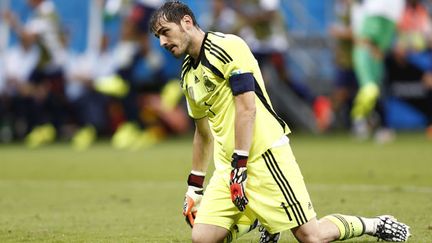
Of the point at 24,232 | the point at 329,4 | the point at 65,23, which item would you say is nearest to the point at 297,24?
the point at 329,4

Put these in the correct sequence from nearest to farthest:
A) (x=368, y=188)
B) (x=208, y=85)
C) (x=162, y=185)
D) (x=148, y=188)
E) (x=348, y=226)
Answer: (x=208, y=85) → (x=348, y=226) → (x=368, y=188) → (x=148, y=188) → (x=162, y=185)

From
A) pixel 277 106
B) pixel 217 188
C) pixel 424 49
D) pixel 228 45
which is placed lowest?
pixel 277 106

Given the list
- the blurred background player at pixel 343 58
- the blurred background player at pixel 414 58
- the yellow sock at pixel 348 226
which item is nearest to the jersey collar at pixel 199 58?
the yellow sock at pixel 348 226

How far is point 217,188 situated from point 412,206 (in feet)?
10.5

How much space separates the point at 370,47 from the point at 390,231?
12.4m

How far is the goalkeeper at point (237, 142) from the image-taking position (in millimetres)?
6691

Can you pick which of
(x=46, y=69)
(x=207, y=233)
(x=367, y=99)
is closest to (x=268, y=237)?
(x=207, y=233)

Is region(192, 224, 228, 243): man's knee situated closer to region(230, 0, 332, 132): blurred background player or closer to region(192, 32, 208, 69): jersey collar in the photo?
region(192, 32, 208, 69): jersey collar

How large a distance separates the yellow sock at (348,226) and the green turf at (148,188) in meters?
0.43

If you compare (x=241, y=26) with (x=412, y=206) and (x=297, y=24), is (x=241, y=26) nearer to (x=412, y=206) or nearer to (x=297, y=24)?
(x=297, y=24)

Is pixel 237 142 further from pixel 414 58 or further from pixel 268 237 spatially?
pixel 414 58

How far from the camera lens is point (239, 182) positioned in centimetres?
661

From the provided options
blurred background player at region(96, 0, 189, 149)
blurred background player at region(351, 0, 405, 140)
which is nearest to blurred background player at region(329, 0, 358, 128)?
blurred background player at region(351, 0, 405, 140)

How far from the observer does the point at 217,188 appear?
276 inches
